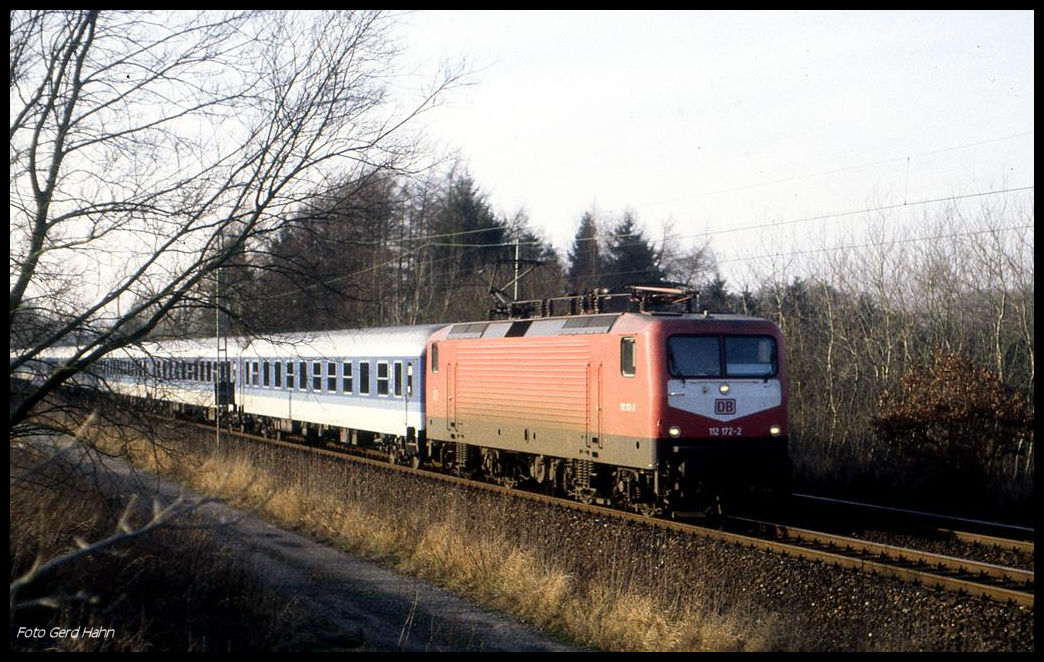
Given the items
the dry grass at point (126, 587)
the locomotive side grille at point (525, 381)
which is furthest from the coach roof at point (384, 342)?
the dry grass at point (126, 587)

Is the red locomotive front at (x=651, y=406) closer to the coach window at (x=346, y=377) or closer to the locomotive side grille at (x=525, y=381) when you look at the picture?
the locomotive side grille at (x=525, y=381)

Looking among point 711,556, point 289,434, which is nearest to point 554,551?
point 711,556

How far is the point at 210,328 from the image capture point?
10.5 m

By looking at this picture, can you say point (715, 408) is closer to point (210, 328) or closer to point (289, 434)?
point (210, 328)

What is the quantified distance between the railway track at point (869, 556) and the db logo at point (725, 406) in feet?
5.37

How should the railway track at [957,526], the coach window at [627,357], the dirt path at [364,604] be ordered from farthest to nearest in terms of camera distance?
the coach window at [627,357] → the railway track at [957,526] → the dirt path at [364,604]

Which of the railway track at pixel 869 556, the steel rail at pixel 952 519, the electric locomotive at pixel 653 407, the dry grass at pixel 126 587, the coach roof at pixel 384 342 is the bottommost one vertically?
the steel rail at pixel 952 519

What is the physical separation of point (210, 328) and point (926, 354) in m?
19.7

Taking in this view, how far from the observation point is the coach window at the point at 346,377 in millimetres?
25688

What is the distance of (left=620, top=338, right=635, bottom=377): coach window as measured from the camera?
14633 millimetres

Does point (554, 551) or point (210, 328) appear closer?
point (210, 328)

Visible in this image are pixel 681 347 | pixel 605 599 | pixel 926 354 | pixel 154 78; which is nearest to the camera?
pixel 154 78

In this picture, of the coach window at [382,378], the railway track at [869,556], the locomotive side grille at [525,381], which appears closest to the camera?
the railway track at [869,556]

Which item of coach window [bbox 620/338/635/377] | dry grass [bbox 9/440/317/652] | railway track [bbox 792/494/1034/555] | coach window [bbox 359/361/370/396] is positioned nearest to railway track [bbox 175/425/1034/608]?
railway track [bbox 792/494/1034/555]
